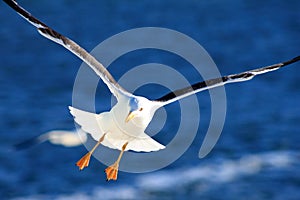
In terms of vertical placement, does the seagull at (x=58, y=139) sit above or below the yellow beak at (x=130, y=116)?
above

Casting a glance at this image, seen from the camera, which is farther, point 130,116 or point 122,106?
point 122,106

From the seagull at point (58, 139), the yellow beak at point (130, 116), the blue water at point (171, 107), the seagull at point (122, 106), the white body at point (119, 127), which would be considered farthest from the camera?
the seagull at point (58, 139)

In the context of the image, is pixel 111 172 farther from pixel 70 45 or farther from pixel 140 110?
pixel 70 45

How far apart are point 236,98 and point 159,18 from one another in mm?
5576

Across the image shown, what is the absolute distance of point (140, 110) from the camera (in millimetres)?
13703

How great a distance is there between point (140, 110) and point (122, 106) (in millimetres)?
408

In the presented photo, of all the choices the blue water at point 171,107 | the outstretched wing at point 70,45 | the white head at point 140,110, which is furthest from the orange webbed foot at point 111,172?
the blue water at point 171,107

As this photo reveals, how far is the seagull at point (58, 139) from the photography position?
24.7 metres

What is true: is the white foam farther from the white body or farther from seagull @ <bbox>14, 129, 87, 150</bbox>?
the white body

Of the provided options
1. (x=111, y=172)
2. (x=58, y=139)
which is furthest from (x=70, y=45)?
(x=58, y=139)

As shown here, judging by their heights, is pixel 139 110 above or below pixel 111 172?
above

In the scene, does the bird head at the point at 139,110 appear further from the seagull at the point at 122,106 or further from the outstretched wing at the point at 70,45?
the outstretched wing at the point at 70,45

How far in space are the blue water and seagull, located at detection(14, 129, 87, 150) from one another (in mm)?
227

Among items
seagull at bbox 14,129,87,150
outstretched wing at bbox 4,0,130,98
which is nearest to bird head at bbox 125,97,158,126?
outstretched wing at bbox 4,0,130,98
